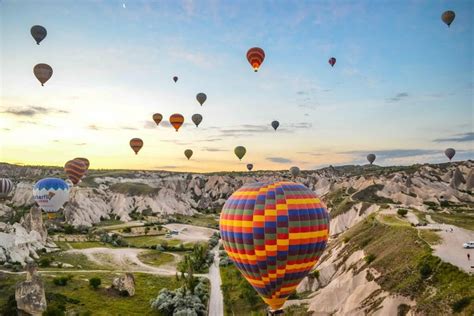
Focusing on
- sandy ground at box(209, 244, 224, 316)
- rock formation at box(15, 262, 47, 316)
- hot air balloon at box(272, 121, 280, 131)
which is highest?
hot air balloon at box(272, 121, 280, 131)

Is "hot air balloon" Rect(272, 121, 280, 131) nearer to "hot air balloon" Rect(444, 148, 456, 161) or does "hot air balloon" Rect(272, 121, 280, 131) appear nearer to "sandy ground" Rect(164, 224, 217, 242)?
"sandy ground" Rect(164, 224, 217, 242)

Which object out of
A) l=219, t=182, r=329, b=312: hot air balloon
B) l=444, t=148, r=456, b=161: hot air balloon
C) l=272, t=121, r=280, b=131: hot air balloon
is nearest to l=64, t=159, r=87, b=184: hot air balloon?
l=272, t=121, r=280, b=131: hot air balloon

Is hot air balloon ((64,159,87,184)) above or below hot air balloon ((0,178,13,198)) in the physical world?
above

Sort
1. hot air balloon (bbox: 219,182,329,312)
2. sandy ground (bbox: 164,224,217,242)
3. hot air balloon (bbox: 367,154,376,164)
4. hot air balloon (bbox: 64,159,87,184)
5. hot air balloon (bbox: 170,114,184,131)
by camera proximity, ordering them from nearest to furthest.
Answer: hot air balloon (bbox: 219,182,329,312), hot air balloon (bbox: 170,114,184,131), hot air balloon (bbox: 64,159,87,184), sandy ground (bbox: 164,224,217,242), hot air balloon (bbox: 367,154,376,164)

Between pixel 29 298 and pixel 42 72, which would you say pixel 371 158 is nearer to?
pixel 42 72

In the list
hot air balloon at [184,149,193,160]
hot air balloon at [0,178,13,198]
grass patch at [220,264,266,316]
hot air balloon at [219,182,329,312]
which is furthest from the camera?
hot air balloon at [184,149,193,160]

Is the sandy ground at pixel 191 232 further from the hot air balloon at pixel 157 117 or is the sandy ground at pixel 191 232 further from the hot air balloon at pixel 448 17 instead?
the hot air balloon at pixel 448 17

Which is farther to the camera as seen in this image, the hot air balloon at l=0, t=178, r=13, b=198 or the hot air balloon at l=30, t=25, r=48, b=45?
the hot air balloon at l=0, t=178, r=13, b=198

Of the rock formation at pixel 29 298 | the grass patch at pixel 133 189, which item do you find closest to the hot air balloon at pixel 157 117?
the rock formation at pixel 29 298
